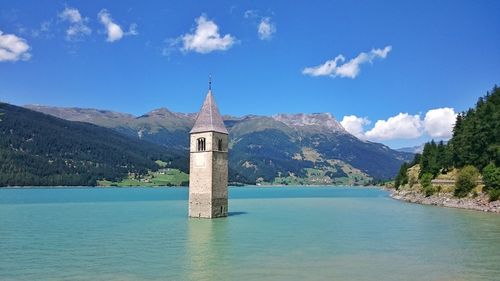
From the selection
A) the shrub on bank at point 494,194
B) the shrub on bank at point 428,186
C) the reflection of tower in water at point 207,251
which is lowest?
the reflection of tower in water at point 207,251

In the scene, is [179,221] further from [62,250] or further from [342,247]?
[342,247]

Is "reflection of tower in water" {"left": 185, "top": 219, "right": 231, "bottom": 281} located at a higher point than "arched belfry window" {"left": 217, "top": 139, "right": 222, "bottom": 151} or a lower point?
lower

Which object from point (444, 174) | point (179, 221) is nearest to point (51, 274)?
point (179, 221)

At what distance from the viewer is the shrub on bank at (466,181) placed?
74688mm

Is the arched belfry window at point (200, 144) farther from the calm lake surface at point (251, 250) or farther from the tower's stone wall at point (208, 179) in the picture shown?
the calm lake surface at point (251, 250)

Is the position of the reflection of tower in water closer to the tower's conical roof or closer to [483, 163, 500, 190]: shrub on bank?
the tower's conical roof

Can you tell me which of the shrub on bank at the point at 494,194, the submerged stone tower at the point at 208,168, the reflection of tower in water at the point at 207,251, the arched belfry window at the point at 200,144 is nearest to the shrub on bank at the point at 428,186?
the shrub on bank at the point at 494,194

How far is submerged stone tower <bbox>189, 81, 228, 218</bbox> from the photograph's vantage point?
57625mm

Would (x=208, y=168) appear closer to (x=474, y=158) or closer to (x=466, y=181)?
(x=466, y=181)

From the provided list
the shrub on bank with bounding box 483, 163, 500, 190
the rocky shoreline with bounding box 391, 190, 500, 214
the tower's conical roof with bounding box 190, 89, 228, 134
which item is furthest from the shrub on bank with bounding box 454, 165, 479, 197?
the tower's conical roof with bounding box 190, 89, 228, 134

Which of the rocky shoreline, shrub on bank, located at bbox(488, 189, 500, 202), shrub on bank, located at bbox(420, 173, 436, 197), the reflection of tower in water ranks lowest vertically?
the reflection of tower in water

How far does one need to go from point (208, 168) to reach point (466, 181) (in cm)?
4552

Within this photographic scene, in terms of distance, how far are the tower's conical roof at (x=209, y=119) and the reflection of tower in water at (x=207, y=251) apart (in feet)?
41.3

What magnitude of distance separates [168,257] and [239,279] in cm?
890
